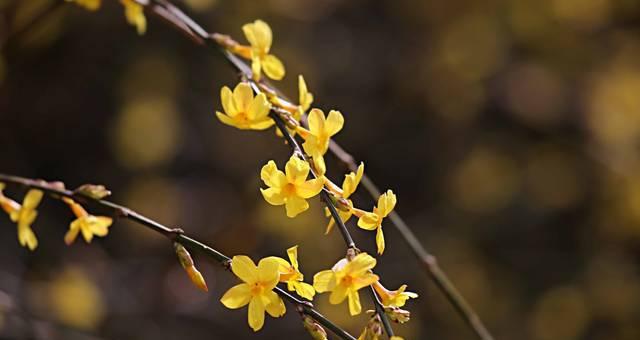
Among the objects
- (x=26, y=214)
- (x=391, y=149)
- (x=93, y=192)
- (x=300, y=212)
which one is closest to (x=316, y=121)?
(x=300, y=212)

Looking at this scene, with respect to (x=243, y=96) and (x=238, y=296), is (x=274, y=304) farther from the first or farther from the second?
(x=243, y=96)

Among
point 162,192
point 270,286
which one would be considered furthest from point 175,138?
point 270,286

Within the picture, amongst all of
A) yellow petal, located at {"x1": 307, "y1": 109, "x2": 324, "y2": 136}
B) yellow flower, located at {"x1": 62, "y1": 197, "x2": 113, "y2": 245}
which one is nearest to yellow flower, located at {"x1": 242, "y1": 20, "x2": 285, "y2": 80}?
yellow petal, located at {"x1": 307, "y1": 109, "x2": 324, "y2": 136}

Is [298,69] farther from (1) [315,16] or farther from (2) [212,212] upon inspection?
(2) [212,212]

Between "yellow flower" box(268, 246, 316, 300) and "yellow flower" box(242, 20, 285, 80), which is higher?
"yellow flower" box(242, 20, 285, 80)

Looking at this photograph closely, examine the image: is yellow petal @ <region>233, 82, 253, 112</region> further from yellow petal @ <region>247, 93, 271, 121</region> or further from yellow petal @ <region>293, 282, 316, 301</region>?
yellow petal @ <region>293, 282, 316, 301</region>

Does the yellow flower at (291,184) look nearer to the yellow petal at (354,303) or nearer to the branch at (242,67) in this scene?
the yellow petal at (354,303)
